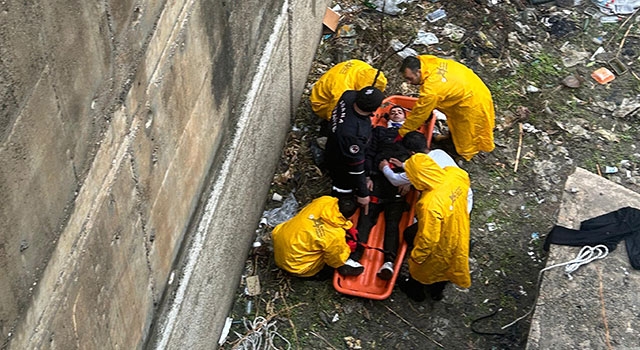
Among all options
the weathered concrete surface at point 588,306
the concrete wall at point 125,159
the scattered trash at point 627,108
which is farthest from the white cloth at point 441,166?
the scattered trash at point 627,108

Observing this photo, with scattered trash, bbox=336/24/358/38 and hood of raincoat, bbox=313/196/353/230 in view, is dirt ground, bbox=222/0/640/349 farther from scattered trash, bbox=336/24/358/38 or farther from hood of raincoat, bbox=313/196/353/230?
hood of raincoat, bbox=313/196/353/230

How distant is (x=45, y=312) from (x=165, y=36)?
60.8 inches

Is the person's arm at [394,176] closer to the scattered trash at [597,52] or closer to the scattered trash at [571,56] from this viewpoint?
the scattered trash at [571,56]

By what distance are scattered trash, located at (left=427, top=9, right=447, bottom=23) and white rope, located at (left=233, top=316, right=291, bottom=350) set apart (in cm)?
397

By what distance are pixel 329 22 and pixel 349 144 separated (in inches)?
90.4

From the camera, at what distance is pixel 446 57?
26.5 ft

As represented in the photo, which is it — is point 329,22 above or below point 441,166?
above

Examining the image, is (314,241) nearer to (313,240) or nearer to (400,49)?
(313,240)

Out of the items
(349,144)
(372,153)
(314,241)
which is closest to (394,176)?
(372,153)

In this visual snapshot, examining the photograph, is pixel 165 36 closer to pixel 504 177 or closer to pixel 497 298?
pixel 497 298

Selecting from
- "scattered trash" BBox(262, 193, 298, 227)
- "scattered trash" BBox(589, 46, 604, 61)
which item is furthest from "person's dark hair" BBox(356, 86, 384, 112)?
"scattered trash" BBox(589, 46, 604, 61)

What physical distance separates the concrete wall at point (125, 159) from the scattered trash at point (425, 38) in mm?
2373

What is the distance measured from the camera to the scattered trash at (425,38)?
8.19 metres

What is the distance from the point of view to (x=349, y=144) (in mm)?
6305
